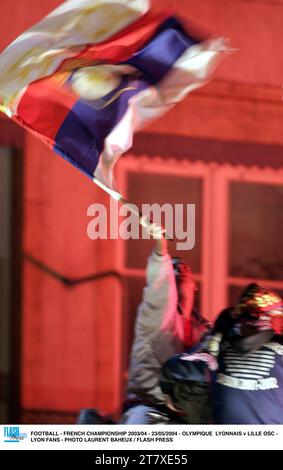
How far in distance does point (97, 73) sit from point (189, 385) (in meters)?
1.13

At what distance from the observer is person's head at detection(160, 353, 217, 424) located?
4.88 m

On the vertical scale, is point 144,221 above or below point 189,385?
above

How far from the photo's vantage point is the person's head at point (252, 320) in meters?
4.90

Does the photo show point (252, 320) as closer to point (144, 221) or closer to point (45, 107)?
point (144, 221)

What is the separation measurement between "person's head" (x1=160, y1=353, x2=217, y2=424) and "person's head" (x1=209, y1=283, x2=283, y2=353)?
0.12m

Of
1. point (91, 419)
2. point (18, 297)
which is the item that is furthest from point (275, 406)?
point (18, 297)

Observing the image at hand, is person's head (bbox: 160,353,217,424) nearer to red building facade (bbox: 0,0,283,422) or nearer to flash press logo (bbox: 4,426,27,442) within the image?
red building facade (bbox: 0,0,283,422)

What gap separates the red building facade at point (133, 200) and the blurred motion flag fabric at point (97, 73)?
8 centimetres

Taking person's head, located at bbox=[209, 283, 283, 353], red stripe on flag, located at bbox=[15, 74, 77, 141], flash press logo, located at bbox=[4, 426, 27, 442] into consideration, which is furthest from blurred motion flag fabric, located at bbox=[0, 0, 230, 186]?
flash press logo, located at bbox=[4, 426, 27, 442]

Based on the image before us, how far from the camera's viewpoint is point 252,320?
4934 mm

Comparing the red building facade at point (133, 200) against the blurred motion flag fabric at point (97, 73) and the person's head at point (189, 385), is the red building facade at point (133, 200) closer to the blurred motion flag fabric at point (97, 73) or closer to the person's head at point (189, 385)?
the blurred motion flag fabric at point (97, 73)

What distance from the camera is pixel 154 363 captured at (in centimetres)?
491

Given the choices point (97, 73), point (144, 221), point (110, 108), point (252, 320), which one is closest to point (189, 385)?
point (252, 320)

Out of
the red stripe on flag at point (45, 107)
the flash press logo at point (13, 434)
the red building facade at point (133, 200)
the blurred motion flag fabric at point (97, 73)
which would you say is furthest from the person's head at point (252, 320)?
the red stripe on flag at point (45, 107)
